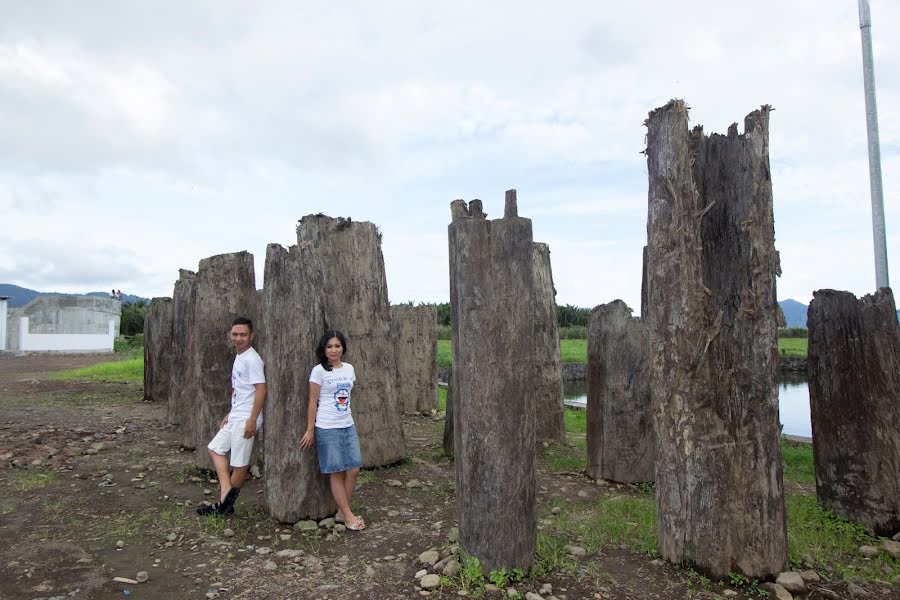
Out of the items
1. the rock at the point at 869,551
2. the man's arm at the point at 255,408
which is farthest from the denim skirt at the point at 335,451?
the rock at the point at 869,551

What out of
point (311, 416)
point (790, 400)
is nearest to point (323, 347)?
point (311, 416)

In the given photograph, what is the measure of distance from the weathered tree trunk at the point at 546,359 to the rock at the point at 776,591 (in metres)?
4.30

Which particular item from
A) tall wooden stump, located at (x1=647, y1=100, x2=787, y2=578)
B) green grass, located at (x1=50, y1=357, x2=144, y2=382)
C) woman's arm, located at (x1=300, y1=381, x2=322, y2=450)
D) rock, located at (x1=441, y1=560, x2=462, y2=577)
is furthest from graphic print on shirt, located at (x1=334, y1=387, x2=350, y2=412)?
green grass, located at (x1=50, y1=357, x2=144, y2=382)

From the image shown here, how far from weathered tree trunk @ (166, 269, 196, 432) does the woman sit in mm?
4652

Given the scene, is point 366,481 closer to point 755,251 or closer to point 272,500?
point 272,500

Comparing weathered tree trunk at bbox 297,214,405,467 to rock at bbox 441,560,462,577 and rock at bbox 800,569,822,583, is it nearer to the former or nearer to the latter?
rock at bbox 441,560,462,577

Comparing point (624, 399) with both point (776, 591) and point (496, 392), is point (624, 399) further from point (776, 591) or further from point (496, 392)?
point (496, 392)

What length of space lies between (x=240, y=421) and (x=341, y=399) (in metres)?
0.96

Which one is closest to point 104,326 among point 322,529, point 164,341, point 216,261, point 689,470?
point 164,341

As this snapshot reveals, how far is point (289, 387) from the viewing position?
16.9 feet

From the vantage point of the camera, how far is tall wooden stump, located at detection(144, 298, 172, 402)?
11.8 meters

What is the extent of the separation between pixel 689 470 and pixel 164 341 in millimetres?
10239

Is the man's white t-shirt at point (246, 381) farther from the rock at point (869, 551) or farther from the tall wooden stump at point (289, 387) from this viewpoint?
the rock at point (869, 551)

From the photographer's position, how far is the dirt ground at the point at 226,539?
3990 mm
